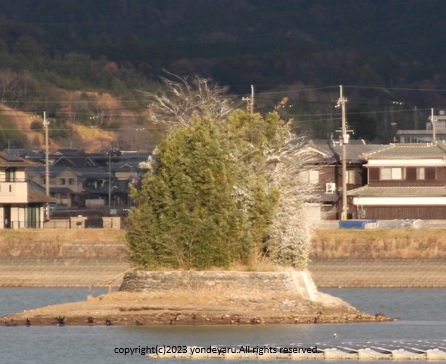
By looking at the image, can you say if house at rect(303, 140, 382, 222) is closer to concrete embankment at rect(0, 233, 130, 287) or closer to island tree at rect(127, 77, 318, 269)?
concrete embankment at rect(0, 233, 130, 287)

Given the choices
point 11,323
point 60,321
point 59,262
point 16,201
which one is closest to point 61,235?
point 59,262

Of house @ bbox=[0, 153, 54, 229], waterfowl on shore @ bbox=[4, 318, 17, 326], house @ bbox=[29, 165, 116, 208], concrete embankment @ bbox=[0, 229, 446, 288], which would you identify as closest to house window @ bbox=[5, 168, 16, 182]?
house @ bbox=[0, 153, 54, 229]

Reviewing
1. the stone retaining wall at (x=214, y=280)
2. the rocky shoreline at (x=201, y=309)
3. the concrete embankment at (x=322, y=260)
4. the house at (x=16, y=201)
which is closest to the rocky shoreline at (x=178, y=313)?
the rocky shoreline at (x=201, y=309)

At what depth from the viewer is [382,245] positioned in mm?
59750

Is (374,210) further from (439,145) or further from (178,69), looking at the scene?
(178,69)

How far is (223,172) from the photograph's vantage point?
139 feet

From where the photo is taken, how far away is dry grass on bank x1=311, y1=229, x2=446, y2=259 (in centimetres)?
5919

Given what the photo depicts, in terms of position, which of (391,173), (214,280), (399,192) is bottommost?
(214,280)

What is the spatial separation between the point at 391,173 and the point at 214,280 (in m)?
34.2

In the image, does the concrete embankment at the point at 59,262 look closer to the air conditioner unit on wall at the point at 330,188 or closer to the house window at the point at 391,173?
the air conditioner unit on wall at the point at 330,188

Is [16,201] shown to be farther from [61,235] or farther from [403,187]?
[403,187]

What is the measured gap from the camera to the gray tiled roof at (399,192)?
7271 centimetres

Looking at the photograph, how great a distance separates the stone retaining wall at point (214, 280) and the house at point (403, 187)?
31922 millimetres

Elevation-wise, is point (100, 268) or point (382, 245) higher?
point (382, 245)
